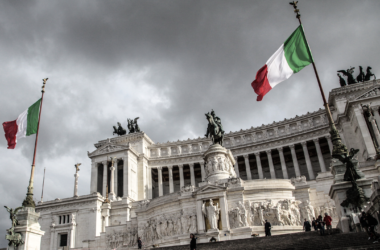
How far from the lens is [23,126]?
83.5ft

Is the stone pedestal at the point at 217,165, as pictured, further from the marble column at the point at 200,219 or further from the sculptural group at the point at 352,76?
the sculptural group at the point at 352,76

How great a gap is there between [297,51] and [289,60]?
0.73 metres

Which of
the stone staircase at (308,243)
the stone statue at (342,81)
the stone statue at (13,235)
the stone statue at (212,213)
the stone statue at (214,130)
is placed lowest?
the stone staircase at (308,243)

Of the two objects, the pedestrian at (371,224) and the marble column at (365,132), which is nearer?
the pedestrian at (371,224)

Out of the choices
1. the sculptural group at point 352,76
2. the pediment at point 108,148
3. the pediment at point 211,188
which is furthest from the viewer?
the pediment at point 108,148

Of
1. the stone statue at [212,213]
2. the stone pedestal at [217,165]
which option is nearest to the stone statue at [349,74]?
the stone pedestal at [217,165]

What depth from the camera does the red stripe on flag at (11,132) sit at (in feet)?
83.4

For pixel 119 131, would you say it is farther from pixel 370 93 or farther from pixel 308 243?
pixel 308 243

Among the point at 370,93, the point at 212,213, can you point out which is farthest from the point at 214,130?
the point at 370,93

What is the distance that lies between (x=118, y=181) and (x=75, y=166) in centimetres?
1486

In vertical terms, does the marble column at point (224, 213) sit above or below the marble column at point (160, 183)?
below

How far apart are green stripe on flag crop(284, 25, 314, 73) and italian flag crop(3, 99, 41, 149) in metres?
18.4

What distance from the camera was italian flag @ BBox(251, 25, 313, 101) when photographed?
21281 millimetres

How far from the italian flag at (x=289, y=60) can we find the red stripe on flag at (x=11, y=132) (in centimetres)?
1832
